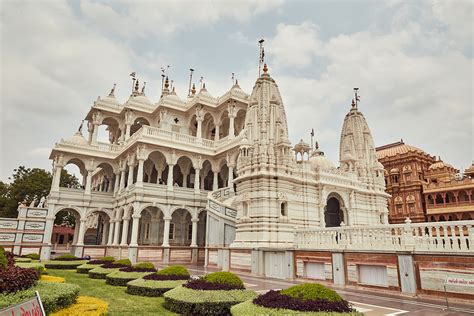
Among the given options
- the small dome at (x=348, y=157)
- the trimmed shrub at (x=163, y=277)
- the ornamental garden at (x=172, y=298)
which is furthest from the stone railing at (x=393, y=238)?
the small dome at (x=348, y=157)

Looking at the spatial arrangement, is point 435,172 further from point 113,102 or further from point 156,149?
point 113,102

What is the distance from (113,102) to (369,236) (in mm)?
34495

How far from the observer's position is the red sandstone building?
139ft

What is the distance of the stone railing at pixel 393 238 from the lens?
11.2 meters

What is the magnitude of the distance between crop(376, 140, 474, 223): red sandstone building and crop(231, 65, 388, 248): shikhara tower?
1837cm

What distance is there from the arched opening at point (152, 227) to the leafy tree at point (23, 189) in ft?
65.1

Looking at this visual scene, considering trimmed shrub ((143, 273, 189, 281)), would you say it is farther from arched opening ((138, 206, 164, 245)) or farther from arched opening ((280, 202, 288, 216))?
arched opening ((138, 206, 164, 245))

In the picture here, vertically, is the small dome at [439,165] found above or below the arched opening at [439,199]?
above

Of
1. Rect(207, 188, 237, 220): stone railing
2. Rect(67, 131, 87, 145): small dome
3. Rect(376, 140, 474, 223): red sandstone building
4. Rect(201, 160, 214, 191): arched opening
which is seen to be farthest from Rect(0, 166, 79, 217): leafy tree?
Rect(376, 140, 474, 223): red sandstone building

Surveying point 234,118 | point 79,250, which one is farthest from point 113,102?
point 79,250

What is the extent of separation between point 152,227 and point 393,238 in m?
25.2

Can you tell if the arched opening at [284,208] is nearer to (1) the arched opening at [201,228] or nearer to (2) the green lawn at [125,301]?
(1) the arched opening at [201,228]

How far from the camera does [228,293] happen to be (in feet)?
29.8

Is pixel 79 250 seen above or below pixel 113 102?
below
